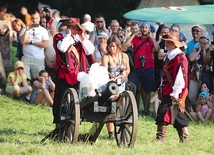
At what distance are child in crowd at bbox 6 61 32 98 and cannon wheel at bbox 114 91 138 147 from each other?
556cm

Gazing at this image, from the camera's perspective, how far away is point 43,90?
57.2 feet

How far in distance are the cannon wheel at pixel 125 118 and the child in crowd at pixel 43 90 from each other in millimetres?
5191

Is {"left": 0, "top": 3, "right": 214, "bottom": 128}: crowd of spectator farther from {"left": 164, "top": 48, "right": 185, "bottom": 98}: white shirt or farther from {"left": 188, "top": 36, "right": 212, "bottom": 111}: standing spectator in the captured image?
{"left": 164, "top": 48, "right": 185, "bottom": 98}: white shirt

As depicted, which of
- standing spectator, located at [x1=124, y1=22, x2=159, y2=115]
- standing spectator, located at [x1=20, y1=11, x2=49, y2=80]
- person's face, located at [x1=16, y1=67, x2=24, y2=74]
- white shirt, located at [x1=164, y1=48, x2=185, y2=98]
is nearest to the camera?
white shirt, located at [x1=164, y1=48, x2=185, y2=98]

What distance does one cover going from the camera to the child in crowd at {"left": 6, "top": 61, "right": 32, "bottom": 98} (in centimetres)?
1761

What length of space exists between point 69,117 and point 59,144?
459 millimetres

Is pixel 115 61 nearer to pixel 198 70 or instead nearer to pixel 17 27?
pixel 198 70

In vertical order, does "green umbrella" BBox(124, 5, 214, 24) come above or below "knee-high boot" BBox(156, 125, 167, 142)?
above

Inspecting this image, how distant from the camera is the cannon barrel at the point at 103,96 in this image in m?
11.9

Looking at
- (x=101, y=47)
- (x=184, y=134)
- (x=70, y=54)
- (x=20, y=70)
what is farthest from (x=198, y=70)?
(x=70, y=54)

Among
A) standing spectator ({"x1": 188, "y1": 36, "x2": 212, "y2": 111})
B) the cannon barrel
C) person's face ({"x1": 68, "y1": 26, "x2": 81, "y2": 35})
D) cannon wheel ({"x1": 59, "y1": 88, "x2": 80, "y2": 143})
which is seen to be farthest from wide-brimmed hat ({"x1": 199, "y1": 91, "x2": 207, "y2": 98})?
the cannon barrel

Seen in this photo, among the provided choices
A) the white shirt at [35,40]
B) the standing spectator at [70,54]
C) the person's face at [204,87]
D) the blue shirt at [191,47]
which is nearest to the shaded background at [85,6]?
the blue shirt at [191,47]

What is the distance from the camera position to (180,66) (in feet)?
42.4

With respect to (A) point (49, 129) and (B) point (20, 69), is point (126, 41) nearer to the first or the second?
(B) point (20, 69)
